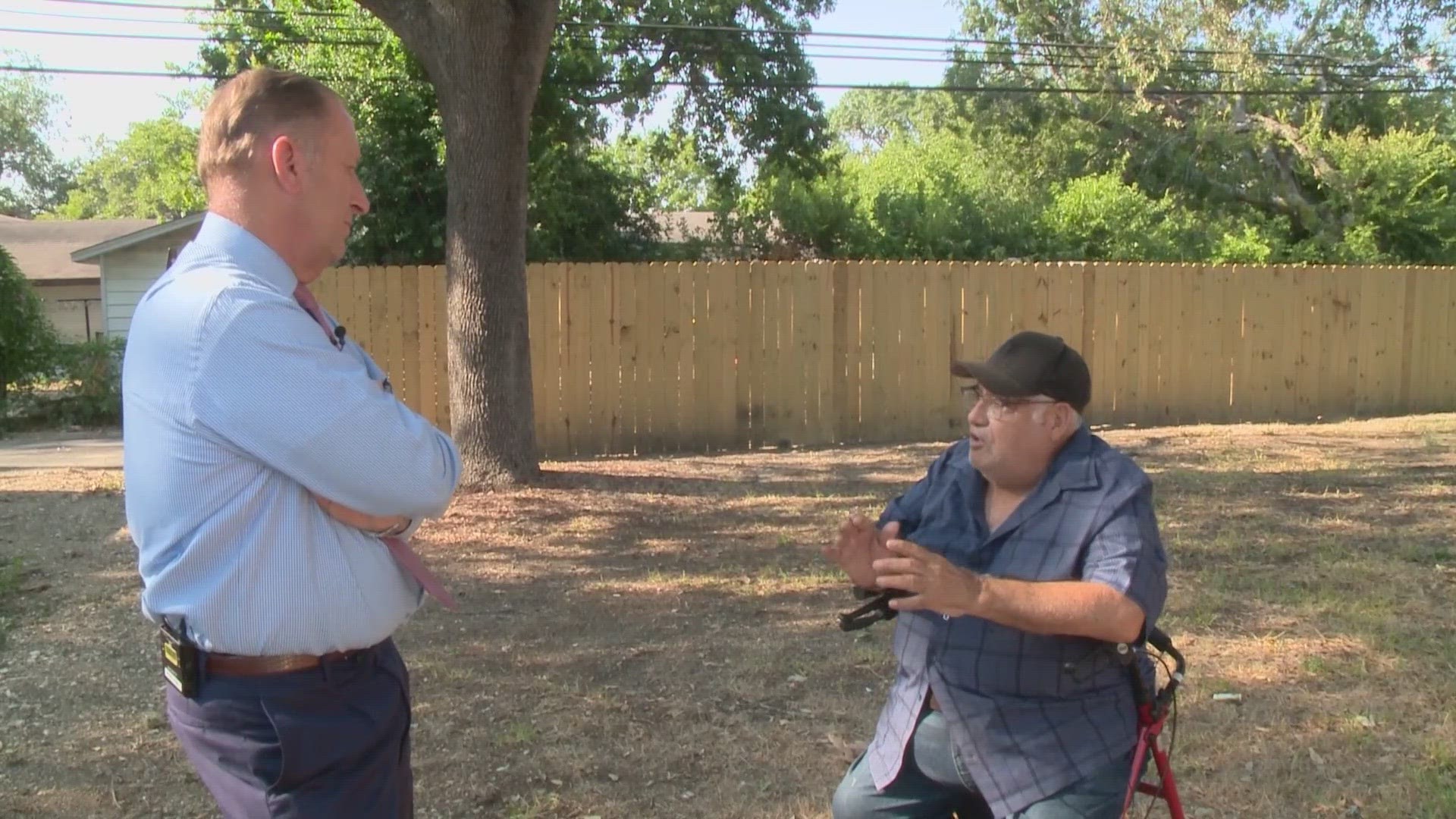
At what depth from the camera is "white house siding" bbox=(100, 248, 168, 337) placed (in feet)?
77.7

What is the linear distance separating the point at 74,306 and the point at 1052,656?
1181 inches

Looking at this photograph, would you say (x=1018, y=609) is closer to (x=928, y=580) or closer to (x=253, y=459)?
(x=928, y=580)

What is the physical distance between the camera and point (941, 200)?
18.6m

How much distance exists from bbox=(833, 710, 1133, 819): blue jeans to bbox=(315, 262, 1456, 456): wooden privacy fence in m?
8.24

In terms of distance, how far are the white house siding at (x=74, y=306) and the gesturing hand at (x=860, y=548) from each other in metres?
28.3

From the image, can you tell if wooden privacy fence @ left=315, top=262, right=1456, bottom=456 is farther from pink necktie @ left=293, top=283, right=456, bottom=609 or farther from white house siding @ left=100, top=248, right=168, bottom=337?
white house siding @ left=100, top=248, right=168, bottom=337

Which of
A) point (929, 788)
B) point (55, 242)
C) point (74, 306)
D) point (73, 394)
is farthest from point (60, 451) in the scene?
point (55, 242)

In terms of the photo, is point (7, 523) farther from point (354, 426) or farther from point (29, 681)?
point (354, 426)

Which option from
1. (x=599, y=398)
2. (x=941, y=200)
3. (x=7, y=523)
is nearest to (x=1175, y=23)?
(x=941, y=200)

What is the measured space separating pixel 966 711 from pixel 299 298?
148 centimetres

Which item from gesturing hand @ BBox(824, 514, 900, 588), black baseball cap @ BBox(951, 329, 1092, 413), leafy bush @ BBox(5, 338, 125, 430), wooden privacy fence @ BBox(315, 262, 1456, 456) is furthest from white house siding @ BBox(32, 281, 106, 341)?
black baseball cap @ BBox(951, 329, 1092, 413)

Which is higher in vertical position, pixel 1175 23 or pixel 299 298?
pixel 1175 23

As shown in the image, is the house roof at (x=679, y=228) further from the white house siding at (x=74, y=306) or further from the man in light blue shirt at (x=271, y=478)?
the man in light blue shirt at (x=271, y=478)

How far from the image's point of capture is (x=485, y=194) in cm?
794
